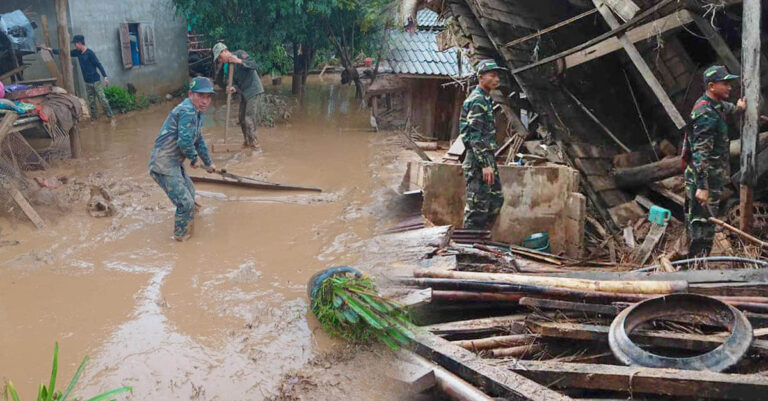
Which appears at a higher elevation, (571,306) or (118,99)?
(118,99)

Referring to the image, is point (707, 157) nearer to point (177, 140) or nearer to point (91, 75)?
point (177, 140)

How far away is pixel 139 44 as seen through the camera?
15.6 meters

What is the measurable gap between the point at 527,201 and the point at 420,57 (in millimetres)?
7969

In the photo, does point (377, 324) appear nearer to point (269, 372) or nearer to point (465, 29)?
point (269, 372)

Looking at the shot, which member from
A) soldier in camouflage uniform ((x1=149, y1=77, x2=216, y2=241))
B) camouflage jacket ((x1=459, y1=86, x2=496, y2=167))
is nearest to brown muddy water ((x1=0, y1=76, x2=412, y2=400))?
soldier in camouflage uniform ((x1=149, y1=77, x2=216, y2=241))

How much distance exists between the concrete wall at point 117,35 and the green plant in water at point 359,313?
33.4 ft

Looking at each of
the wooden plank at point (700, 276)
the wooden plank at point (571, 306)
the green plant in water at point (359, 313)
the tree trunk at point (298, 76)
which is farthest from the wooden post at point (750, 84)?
the tree trunk at point (298, 76)

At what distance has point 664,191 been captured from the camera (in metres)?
7.38

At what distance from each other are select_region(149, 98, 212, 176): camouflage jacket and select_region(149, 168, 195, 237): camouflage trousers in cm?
8

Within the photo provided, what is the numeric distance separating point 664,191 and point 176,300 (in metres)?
5.77

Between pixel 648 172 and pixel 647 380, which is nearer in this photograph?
pixel 647 380

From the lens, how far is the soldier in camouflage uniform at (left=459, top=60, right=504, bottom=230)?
20.9 feet

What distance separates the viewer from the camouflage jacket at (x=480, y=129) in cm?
639

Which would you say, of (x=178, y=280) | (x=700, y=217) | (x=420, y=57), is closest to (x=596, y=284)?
(x=700, y=217)
